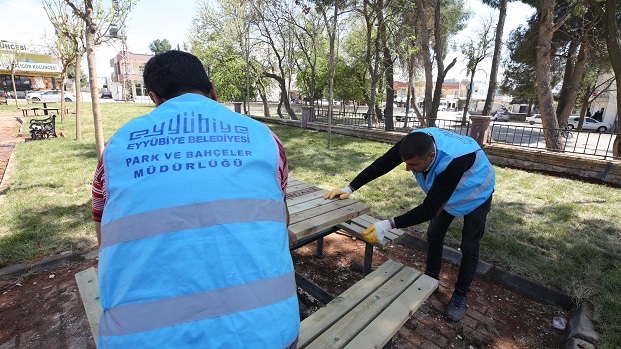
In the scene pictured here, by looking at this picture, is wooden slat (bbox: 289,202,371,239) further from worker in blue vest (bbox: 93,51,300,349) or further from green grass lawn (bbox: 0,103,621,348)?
green grass lawn (bbox: 0,103,621,348)

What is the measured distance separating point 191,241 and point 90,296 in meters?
1.67

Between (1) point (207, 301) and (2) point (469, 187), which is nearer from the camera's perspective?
(1) point (207, 301)

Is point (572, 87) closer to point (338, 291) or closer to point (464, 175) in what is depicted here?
point (464, 175)

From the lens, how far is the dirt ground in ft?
8.10

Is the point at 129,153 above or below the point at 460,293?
above

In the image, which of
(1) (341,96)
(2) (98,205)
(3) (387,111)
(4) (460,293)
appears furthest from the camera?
(1) (341,96)

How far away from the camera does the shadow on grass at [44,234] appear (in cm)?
346

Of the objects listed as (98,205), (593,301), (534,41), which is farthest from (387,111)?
(98,205)


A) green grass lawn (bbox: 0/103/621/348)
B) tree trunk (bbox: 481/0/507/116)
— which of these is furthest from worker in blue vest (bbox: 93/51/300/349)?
tree trunk (bbox: 481/0/507/116)

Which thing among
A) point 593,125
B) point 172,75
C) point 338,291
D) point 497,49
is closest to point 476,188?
point 338,291

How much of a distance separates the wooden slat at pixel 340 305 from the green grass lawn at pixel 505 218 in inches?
62.0

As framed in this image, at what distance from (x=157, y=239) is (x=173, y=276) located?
11 cm

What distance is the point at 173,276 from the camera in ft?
2.97

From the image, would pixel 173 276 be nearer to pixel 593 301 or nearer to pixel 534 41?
pixel 593 301
